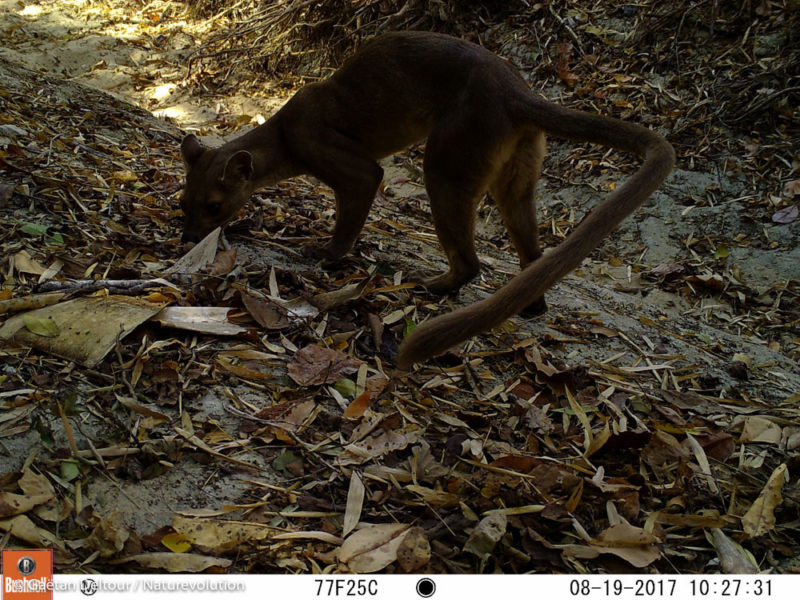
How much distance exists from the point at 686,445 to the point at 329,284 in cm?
193

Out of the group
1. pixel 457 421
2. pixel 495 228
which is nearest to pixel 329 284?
pixel 457 421

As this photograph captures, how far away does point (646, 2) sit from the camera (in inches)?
265

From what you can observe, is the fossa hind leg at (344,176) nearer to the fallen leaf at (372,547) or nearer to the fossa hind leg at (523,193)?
the fossa hind leg at (523,193)

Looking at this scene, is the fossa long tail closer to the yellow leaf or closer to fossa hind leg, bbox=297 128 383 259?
the yellow leaf

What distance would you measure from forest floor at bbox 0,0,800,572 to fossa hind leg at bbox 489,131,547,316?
13.6 inches

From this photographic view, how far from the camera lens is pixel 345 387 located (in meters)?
2.66

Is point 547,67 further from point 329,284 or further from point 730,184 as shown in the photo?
point 329,284

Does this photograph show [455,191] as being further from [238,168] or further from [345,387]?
[238,168]

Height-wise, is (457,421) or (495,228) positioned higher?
(457,421)

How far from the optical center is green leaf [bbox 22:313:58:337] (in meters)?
2.53

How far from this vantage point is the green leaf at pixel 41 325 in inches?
99.4

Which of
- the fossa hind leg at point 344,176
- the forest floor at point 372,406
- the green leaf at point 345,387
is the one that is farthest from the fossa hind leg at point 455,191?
the green leaf at point 345,387

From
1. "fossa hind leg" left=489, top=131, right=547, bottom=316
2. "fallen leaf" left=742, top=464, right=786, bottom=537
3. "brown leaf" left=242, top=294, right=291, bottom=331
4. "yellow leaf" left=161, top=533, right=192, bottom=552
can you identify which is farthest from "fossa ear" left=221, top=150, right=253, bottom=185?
"fallen leaf" left=742, top=464, right=786, bottom=537
